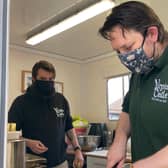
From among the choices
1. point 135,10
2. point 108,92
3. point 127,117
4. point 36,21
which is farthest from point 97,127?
point 135,10

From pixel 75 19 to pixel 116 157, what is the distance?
183cm

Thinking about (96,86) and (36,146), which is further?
(96,86)

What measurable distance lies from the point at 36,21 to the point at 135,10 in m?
2.03

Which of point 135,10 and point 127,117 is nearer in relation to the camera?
point 135,10

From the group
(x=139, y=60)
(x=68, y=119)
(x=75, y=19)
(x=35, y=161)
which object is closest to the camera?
(x=139, y=60)

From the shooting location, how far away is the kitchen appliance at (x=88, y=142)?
3.48m

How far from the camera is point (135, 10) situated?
1014mm

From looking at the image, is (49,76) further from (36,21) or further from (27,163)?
(36,21)

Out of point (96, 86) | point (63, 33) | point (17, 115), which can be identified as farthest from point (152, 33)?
point (96, 86)

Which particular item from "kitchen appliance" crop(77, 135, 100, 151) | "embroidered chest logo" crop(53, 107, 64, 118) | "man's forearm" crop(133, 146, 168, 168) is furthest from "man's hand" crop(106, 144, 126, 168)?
"kitchen appliance" crop(77, 135, 100, 151)

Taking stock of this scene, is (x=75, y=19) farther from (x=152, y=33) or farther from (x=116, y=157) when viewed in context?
(x=116, y=157)

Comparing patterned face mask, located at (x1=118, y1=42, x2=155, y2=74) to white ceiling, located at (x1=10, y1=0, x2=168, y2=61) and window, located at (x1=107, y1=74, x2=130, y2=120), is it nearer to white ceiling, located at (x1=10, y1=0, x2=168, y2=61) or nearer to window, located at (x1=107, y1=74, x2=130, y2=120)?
white ceiling, located at (x1=10, y1=0, x2=168, y2=61)

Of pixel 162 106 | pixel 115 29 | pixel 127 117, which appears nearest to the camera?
pixel 162 106

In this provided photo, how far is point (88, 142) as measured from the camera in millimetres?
3553
